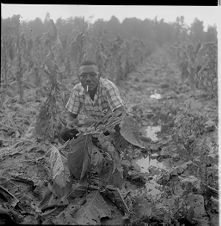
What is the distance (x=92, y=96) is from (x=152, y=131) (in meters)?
1.24

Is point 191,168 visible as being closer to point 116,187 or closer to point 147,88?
point 116,187

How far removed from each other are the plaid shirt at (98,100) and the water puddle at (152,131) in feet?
2.95

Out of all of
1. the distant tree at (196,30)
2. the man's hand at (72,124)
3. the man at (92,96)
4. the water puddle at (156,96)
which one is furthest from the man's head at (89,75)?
the distant tree at (196,30)

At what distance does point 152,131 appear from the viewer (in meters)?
4.20

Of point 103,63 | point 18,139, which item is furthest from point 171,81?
point 18,139

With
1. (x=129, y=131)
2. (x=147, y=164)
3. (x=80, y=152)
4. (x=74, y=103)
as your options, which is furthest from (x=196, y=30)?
(x=80, y=152)

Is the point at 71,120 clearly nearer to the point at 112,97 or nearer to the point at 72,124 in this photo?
the point at 72,124

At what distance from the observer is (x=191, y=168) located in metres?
2.58

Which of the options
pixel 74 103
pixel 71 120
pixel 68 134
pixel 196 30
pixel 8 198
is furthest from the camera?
pixel 196 30

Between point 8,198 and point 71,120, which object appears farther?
point 71,120

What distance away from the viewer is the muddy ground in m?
2.01

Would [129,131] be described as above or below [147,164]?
above

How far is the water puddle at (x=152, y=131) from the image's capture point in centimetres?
394

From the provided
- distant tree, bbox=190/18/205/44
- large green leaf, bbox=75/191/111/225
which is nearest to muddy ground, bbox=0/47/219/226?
large green leaf, bbox=75/191/111/225
